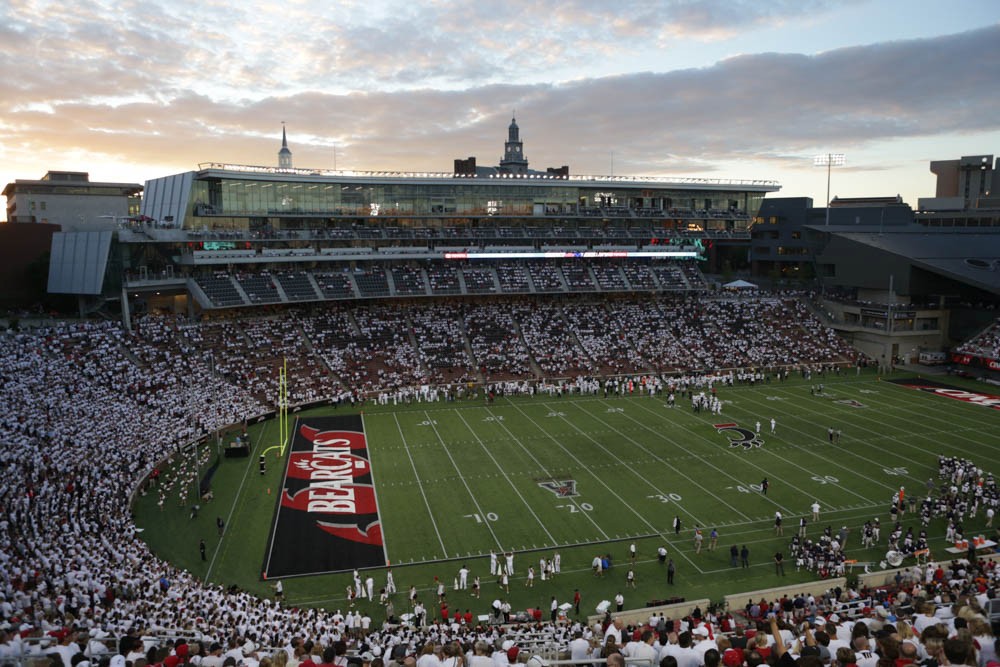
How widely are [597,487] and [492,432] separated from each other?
8390 mm

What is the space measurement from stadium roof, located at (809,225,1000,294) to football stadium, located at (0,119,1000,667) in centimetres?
33

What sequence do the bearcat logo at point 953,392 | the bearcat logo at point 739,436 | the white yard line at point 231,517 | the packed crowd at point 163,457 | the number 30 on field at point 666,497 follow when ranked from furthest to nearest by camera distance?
the bearcat logo at point 953,392, the bearcat logo at point 739,436, the number 30 on field at point 666,497, the white yard line at point 231,517, the packed crowd at point 163,457

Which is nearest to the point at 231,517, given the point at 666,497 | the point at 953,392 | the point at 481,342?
the point at 666,497

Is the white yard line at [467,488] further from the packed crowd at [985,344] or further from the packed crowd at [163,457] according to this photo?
the packed crowd at [985,344]

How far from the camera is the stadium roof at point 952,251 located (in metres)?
47.5

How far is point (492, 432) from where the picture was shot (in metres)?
33.1

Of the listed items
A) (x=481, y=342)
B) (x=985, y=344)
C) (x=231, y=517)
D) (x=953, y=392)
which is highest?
(x=985, y=344)

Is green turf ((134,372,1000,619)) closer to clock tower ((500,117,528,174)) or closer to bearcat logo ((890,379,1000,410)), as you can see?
bearcat logo ((890,379,1000,410))

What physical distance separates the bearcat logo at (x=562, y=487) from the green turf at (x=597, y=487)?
302 mm

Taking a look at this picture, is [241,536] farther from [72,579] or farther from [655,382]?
[655,382]

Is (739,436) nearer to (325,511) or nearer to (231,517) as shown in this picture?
(325,511)

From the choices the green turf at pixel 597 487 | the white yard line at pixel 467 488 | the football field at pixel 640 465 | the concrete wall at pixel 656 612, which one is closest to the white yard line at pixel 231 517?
the green turf at pixel 597 487

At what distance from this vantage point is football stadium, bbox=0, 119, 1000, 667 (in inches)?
570

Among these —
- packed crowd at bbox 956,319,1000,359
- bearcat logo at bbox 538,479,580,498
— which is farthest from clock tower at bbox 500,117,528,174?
bearcat logo at bbox 538,479,580,498
